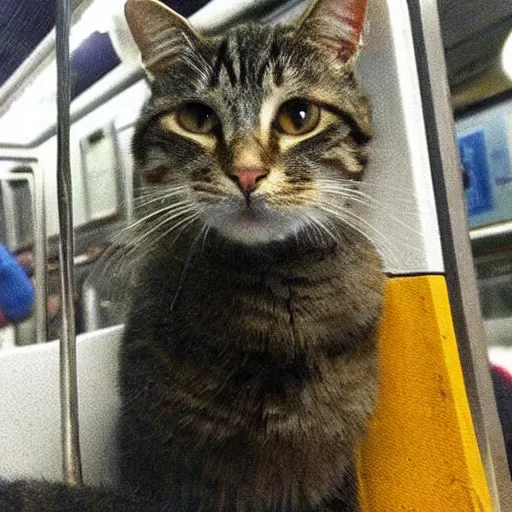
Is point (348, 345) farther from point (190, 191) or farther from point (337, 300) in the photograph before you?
point (190, 191)

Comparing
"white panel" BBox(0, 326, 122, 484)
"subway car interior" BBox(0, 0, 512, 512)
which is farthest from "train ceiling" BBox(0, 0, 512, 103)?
"white panel" BBox(0, 326, 122, 484)

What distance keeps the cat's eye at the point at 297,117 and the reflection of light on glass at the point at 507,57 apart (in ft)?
2.21

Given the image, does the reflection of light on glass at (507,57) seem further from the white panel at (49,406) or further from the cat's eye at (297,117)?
the white panel at (49,406)

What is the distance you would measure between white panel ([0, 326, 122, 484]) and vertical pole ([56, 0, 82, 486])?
115 mm

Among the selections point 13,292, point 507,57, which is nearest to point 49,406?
point 13,292

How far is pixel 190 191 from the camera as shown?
64 centimetres

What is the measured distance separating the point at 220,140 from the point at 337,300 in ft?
0.72

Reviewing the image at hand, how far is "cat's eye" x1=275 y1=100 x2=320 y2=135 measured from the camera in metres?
0.67

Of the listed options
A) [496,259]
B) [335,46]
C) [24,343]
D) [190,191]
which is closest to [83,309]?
[24,343]

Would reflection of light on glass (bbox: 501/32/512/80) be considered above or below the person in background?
above

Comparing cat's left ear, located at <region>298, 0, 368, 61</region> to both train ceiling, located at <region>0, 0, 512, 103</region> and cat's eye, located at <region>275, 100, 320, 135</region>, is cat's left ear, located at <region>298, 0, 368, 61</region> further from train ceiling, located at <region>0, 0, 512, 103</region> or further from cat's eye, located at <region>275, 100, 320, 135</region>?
train ceiling, located at <region>0, 0, 512, 103</region>

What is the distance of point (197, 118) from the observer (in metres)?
0.70

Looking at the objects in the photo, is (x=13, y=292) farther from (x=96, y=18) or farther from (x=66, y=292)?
(x=96, y=18)

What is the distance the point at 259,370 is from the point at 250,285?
0.31ft
